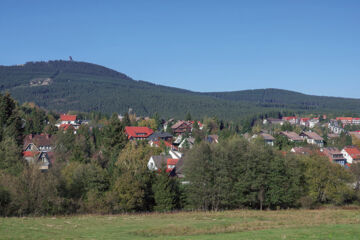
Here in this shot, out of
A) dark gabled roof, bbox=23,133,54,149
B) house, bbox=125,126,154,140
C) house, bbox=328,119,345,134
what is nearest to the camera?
dark gabled roof, bbox=23,133,54,149

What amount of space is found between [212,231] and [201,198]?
16.2 meters

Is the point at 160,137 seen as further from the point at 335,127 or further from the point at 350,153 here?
the point at 335,127

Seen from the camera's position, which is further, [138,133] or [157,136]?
[138,133]

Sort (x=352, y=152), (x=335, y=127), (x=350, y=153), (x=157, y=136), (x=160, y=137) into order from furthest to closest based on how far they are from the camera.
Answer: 1. (x=335, y=127)
2. (x=160, y=137)
3. (x=157, y=136)
4. (x=352, y=152)
5. (x=350, y=153)

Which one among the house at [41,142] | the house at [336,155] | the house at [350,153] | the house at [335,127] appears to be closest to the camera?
the house at [41,142]

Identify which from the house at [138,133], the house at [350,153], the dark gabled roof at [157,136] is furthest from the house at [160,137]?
the house at [350,153]

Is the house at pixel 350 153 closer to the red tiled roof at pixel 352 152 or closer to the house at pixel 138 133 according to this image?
the red tiled roof at pixel 352 152

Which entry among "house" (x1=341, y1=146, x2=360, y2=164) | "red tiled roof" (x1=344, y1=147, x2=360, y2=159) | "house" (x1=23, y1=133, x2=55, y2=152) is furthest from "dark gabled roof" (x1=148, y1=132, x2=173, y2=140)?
"red tiled roof" (x1=344, y1=147, x2=360, y2=159)

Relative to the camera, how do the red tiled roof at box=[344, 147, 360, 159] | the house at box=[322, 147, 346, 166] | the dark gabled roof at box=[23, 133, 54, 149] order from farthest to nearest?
1. the red tiled roof at box=[344, 147, 360, 159]
2. the house at box=[322, 147, 346, 166]
3. the dark gabled roof at box=[23, 133, 54, 149]

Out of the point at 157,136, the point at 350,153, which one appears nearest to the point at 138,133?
the point at 157,136

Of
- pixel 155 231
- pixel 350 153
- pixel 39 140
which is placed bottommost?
pixel 350 153

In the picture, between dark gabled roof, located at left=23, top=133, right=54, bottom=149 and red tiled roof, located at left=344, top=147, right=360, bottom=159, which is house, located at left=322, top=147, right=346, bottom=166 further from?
dark gabled roof, located at left=23, top=133, right=54, bottom=149

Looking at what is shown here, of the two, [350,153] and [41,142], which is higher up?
[41,142]

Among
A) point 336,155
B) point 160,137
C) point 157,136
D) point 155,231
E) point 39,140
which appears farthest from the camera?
point 160,137
